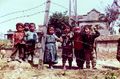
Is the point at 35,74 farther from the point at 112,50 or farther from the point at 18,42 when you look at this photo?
the point at 112,50

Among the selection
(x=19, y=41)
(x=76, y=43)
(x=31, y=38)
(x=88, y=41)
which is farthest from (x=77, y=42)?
(x=19, y=41)

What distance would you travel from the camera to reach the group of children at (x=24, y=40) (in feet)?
37.5

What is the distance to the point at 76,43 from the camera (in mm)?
11320

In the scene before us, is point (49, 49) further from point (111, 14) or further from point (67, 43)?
point (111, 14)

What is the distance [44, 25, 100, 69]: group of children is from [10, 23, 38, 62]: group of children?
2.55ft

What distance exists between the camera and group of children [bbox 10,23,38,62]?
11.4 meters

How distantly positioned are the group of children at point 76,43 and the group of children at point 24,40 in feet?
2.55

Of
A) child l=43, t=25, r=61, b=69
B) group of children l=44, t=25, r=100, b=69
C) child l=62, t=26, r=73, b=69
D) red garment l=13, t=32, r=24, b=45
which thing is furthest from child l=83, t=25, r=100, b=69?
red garment l=13, t=32, r=24, b=45

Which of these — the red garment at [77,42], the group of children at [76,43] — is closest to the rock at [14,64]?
the group of children at [76,43]

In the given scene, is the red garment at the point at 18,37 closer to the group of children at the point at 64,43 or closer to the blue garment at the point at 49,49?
the group of children at the point at 64,43

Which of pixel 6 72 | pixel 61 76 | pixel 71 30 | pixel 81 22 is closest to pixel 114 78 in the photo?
pixel 61 76

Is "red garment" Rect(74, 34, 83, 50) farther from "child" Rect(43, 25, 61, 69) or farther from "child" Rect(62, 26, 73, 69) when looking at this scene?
"child" Rect(43, 25, 61, 69)

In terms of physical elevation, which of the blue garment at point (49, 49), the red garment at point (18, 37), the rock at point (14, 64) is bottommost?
the rock at point (14, 64)

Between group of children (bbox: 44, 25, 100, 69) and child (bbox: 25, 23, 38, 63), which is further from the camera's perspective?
child (bbox: 25, 23, 38, 63)
